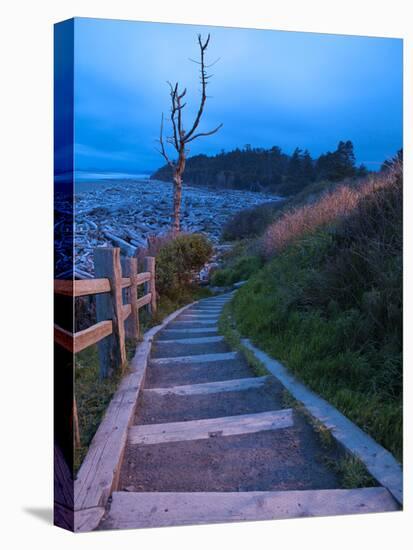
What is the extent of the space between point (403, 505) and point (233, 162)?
7.79 ft

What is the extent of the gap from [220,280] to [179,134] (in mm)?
1132

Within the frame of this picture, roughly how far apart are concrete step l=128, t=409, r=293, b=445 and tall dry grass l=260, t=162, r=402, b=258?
4.27 ft

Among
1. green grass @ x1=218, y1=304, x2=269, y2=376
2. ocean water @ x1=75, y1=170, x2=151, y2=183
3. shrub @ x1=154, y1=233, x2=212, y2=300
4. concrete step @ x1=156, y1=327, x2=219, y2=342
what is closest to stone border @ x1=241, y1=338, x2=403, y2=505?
green grass @ x1=218, y1=304, x2=269, y2=376

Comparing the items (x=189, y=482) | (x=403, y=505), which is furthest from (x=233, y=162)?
(x=403, y=505)

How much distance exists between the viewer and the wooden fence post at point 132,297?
4.15 meters

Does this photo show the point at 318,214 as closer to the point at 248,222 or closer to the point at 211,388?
the point at 248,222

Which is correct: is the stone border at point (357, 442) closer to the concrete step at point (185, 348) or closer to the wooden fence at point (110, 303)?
the concrete step at point (185, 348)

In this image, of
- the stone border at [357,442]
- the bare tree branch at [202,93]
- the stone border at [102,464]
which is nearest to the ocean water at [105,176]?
the bare tree branch at [202,93]

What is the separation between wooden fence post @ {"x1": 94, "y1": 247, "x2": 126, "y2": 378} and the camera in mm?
3760

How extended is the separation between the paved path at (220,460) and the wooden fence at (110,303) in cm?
31

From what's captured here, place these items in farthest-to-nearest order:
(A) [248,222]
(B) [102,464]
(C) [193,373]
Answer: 1. (A) [248,222]
2. (C) [193,373]
3. (B) [102,464]

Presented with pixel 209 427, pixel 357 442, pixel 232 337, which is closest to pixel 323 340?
pixel 232 337

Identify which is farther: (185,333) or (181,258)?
(185,333)

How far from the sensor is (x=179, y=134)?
3.71 metres
